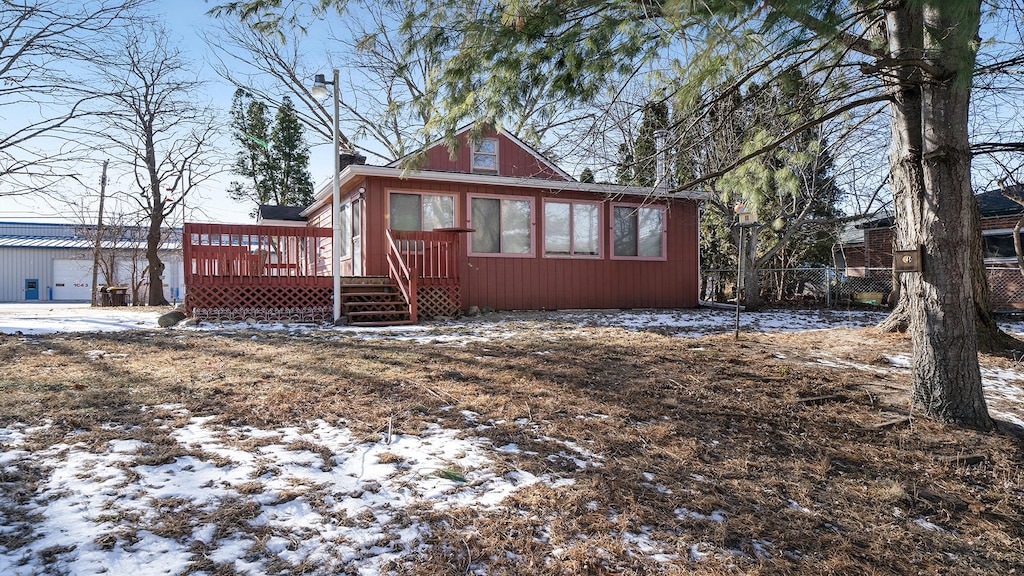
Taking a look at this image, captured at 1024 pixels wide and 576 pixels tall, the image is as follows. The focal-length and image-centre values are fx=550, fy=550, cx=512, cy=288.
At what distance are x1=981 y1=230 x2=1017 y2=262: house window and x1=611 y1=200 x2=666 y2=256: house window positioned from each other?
29.0 ft

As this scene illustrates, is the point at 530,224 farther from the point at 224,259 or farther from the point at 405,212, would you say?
the point at 224,259

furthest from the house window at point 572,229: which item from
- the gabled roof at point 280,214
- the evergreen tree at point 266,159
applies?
the evergreen tree at point 266,159

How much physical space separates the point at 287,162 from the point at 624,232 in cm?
1995

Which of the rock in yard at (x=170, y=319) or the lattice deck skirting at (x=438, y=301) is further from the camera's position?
the lattice deck skirting at (x=438, y=301)

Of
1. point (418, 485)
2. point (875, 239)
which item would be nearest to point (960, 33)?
point (418, 485)

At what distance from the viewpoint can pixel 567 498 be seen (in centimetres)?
221

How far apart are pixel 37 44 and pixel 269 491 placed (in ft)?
21.0

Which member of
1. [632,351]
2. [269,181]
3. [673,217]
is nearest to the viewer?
[632,351]

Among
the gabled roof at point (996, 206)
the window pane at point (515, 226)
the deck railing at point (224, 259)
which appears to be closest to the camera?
the deck railing at point (224, 259)

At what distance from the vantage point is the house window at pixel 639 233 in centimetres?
1226

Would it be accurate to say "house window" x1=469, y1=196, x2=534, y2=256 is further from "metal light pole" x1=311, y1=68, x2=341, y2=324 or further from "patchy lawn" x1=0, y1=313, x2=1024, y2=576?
"patchy lawn" x1=0, y1=313, x2=1024, y2=576

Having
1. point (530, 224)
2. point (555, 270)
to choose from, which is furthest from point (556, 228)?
point (555, 270)

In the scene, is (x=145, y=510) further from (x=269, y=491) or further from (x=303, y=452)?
(x=303, y=452)

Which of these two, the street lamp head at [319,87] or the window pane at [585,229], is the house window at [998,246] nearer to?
Result: the window pane at [585,229]
